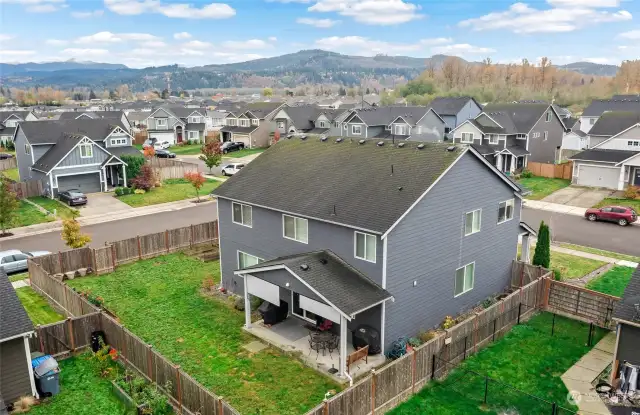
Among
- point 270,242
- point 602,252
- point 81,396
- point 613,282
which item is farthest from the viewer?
point 602,252

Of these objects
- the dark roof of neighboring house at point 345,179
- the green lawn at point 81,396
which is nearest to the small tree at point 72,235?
the dark roof of neighboring house at point 345,179

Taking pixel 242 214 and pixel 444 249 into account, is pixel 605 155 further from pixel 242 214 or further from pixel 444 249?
pixel 242 214

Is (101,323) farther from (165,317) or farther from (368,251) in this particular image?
(368,251)

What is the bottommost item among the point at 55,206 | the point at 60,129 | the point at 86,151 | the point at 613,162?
the point at 55,206

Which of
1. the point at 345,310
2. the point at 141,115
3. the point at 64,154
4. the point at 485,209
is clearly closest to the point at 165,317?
the point at 345,310

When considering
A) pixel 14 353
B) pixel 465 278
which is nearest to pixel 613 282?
pixel 465 278

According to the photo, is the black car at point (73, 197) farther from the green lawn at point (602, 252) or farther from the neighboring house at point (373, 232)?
the green lawn at point (602, 252)
